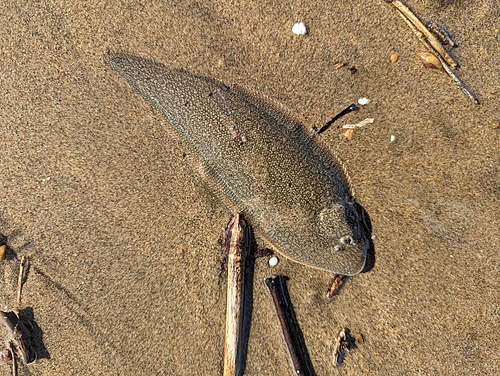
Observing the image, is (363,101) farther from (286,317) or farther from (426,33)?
(286,317)

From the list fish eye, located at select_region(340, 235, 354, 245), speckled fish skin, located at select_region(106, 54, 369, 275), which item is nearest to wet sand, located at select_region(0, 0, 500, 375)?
speckled fish skin, located at select_region(106, 54, 369, 275)

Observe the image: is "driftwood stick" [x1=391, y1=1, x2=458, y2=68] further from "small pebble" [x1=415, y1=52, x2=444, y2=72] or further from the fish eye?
the fish eye

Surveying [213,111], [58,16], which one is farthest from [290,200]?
[58,16]

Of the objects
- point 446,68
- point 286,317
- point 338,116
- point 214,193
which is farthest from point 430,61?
point 286,317

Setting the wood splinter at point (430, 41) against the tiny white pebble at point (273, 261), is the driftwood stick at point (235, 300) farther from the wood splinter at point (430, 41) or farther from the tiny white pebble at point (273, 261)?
the wood splinter at point (430, 41)

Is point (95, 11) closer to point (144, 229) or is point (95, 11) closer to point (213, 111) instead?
point (213, 111)

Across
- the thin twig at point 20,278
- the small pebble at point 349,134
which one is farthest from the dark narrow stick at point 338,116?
the thin twig at point 20,278
